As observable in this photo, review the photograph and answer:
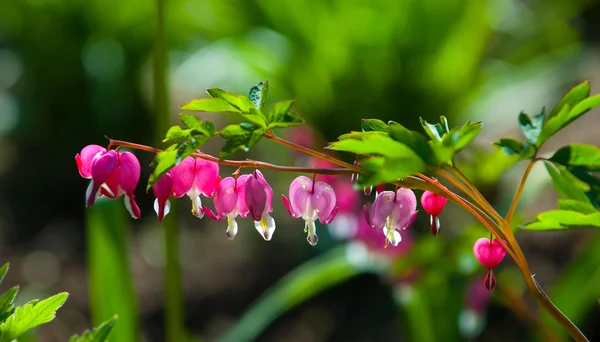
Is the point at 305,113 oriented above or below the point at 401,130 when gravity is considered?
below

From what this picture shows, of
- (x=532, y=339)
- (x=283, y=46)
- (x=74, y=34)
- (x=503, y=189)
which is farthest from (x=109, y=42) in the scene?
(x=532, y=339)

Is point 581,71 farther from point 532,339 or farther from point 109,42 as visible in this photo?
point 109,42

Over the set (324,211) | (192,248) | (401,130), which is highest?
(401,130)

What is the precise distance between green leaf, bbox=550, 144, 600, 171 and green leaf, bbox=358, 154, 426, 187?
11 cm

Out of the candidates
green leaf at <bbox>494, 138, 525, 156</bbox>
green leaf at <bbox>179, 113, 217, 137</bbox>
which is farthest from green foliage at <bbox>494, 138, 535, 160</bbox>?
green leaf at <bbox>179, 113, 217, 137</bbox>

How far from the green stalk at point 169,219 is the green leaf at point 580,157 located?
609 millimetres

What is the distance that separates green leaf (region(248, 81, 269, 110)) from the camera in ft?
1.92

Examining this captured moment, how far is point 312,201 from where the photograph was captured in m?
0.63

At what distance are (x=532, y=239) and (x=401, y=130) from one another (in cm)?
190

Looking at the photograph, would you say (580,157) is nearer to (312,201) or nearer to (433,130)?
(433,130)

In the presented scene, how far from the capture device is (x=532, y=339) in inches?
61.2

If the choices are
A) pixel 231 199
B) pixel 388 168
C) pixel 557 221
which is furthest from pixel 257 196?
pixel 557 221

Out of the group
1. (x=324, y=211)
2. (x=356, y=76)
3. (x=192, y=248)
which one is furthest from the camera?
(x=356, y=76)

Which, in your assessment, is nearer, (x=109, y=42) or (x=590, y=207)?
(x=590, y=207)
